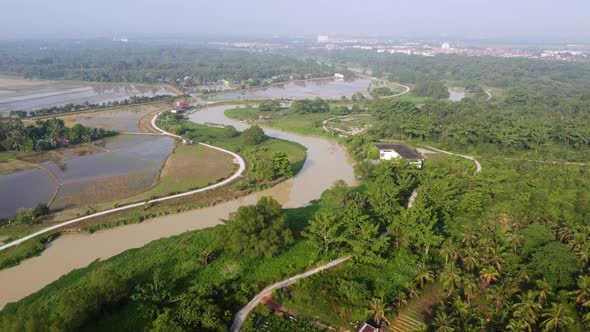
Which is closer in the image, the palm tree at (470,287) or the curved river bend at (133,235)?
the palm tree at (470,287)

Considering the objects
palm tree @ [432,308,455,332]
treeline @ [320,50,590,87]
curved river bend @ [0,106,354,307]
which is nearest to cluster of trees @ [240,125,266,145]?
curved river bend @ [0,106,354,307]

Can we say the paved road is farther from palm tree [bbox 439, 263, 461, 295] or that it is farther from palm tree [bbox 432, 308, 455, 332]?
palm tree [bbox 432, 308, 455, 332]

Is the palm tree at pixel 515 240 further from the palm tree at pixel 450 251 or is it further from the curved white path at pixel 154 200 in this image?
the curved white path at pixel 154 200

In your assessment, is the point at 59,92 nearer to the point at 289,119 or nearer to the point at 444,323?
the point at 289,119

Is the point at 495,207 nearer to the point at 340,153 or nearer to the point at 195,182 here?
the point at 340,153

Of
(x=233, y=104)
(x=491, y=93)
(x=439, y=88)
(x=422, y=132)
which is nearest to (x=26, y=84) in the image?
(x=233, y=104)

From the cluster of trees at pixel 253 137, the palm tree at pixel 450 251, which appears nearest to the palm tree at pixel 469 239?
the palm tree at pixel 450 251
